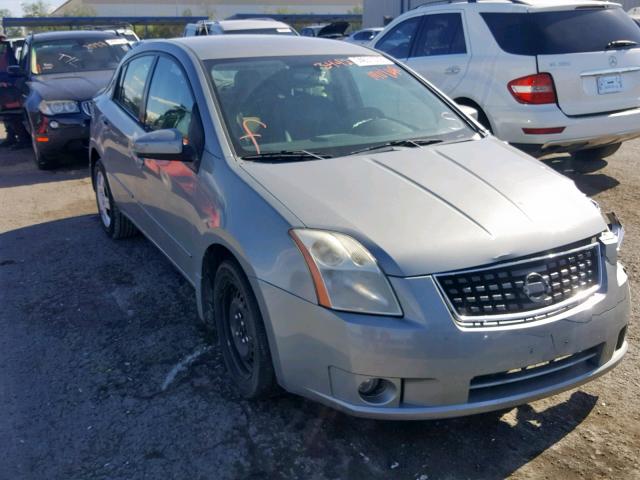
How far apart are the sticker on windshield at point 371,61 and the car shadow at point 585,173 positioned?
128 inches

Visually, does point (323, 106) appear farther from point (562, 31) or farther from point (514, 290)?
point (562, 31)

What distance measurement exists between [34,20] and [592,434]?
31781 millimetres

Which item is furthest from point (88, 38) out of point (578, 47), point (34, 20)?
point (34, 20)

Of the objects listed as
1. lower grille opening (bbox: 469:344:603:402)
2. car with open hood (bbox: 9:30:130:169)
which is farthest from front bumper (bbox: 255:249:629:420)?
car with open hood (bbox: 9:30:130:169)

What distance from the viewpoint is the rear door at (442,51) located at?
7566 mm

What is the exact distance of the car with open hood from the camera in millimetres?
9227

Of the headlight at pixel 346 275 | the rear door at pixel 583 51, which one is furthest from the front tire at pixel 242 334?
the rear door at pixel 583 51

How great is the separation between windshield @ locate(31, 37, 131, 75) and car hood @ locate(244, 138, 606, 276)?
7.64m

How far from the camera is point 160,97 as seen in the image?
4.70 meters

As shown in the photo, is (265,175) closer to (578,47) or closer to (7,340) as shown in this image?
(7,340)

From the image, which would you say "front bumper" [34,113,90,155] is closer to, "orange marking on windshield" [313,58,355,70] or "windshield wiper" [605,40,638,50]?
"orange marking on windshield" [313,58,355,70]

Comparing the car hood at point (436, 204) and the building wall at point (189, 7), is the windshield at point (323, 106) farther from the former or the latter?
the building wall at point (189, 7)

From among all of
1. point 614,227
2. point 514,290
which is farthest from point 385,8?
point 514,290

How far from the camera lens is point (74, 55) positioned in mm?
10320
